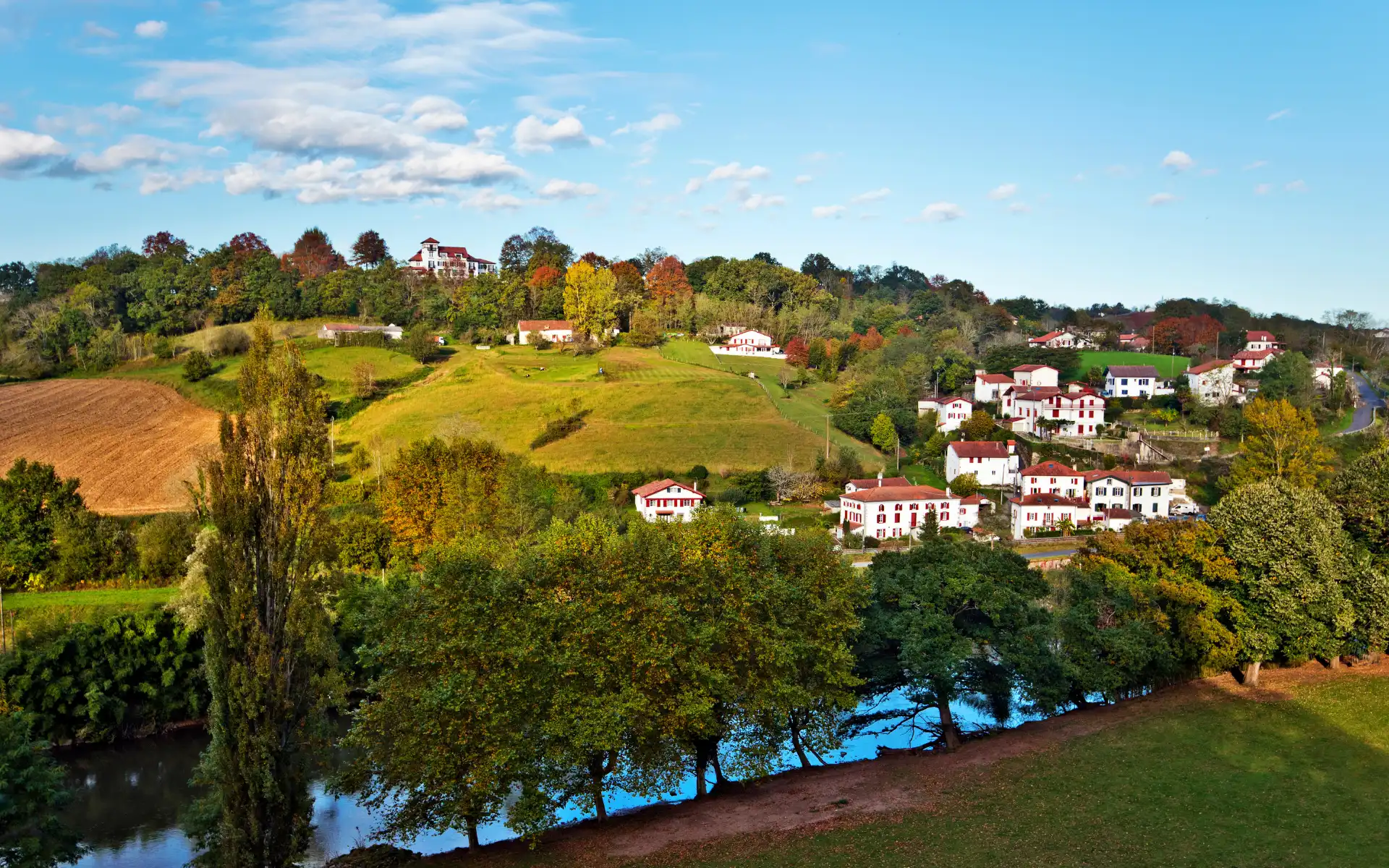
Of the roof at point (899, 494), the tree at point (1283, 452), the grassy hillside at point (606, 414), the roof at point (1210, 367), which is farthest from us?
the roof at point (1210, 367)

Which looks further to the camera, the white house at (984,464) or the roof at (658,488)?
the white house at (984,464)

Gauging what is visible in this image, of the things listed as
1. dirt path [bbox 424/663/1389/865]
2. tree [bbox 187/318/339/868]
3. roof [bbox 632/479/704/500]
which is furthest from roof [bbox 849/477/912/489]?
tree [bbox 187/318/339/868]

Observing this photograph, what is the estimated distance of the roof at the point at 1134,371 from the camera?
8706cm

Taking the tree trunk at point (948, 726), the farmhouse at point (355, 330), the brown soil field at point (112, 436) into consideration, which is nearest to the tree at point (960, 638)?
the tree trunk at point (948, 726)

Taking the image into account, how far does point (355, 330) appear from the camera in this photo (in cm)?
10075

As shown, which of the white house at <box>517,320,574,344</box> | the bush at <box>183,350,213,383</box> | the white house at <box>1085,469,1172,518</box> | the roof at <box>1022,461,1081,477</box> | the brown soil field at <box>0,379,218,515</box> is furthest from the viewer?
the white house at <box>517,320,574,344</box>

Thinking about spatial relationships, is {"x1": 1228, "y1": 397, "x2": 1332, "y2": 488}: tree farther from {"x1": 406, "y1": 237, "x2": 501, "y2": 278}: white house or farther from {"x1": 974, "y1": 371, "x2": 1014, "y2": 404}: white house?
{"x1": 406, "y1": 237, "x2": 501, "y2": 278}: white house

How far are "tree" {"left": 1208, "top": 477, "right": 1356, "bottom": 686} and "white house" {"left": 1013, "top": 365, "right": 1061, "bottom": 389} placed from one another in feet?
193

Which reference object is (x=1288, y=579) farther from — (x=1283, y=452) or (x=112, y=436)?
(x=112, y=436)

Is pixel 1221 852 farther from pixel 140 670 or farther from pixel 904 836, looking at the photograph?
pixel 140 670

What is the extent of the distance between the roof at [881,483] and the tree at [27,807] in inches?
1957

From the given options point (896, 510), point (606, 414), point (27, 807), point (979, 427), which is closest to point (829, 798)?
point (27, 807)

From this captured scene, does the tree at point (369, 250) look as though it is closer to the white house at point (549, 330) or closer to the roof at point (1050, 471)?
the white house at point (549, 330)

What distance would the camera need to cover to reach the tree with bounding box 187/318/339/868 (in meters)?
17.3
